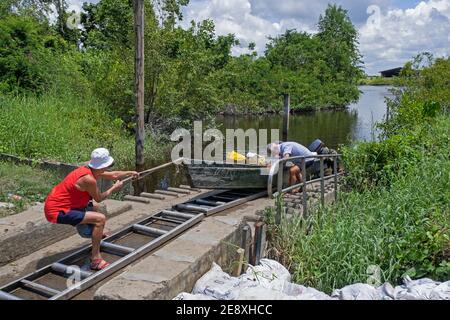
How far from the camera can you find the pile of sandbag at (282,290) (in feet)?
13.8

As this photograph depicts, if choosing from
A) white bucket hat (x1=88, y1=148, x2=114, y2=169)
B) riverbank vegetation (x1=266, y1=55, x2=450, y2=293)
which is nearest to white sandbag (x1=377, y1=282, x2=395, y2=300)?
riverbank vegetation (x1=266, y1=55, x2=450, y2=293)

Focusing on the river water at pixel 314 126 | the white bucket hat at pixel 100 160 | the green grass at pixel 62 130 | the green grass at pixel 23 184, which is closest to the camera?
the white bucket hat at pixel 100 160

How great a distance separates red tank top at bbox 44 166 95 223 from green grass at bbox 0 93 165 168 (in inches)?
245

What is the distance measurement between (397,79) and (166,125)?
11.4m

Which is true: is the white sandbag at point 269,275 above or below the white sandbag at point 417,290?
below

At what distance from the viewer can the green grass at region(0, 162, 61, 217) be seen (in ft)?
22.4

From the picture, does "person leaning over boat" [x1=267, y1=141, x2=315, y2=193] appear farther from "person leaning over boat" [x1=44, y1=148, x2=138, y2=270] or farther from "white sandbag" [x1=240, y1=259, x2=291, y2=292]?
"person leaning over boat" [x1=44, y1=148, x2=138, y2=270]

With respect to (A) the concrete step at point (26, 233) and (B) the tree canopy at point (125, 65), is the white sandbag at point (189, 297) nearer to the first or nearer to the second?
(A) the concrete step at point (26, 233)

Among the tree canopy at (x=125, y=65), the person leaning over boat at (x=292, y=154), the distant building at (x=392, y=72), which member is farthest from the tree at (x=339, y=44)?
the person leaning over boat at (x=292, y=154)

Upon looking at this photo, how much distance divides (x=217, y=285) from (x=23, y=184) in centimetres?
506

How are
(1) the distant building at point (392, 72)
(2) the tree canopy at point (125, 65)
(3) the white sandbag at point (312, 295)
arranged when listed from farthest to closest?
(1) the distant building at point (392, 72)
(2) the tree canopy at point (125, 65)
(3) the white sandbag at point (312, 295)

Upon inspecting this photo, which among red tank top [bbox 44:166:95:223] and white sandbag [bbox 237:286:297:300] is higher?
red tank top [bbox 44:166:95:223]

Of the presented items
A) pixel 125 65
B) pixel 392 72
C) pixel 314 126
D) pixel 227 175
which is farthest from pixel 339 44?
pixel 227 175
